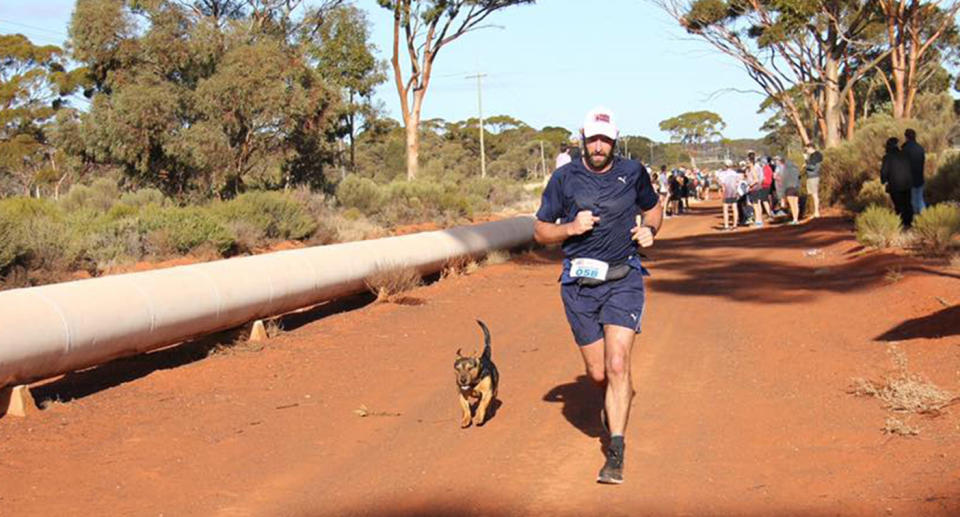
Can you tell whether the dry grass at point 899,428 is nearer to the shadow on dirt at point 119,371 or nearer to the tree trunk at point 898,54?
the shadow on dirt at point 119,371

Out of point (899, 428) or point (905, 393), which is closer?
point (899, 428)

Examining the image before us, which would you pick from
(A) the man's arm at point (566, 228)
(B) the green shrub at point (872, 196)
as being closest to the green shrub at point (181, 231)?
(B) the green shrub at point (872, 196)

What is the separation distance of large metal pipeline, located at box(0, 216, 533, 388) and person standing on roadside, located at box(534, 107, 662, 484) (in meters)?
4.44

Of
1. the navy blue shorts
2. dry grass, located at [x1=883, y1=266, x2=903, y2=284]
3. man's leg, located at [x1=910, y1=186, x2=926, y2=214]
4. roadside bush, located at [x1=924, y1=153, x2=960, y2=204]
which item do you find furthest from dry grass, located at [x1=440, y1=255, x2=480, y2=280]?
the navy blue shorts

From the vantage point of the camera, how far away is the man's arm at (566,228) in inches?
269

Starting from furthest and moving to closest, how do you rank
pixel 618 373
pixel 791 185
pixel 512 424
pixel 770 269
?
1. pixel 791 185
2. pixel 770 269
3. pixel 512 424
4. pixel 618 373

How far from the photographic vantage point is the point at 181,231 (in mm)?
24125

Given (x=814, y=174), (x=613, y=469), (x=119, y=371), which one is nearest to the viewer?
(x=613, y=469)

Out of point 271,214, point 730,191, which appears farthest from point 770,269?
point 271,214

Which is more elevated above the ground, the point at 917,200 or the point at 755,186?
the point at 755,186

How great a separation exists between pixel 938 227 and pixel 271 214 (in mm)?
16338

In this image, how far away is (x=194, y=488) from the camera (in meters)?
7.20

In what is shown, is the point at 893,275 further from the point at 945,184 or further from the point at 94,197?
the point at 94,197

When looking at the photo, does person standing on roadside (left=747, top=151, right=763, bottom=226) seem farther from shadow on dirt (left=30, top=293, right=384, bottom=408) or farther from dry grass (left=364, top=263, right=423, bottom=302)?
shadow on dirt (left=30, top=293, right=384, bottom=408)
